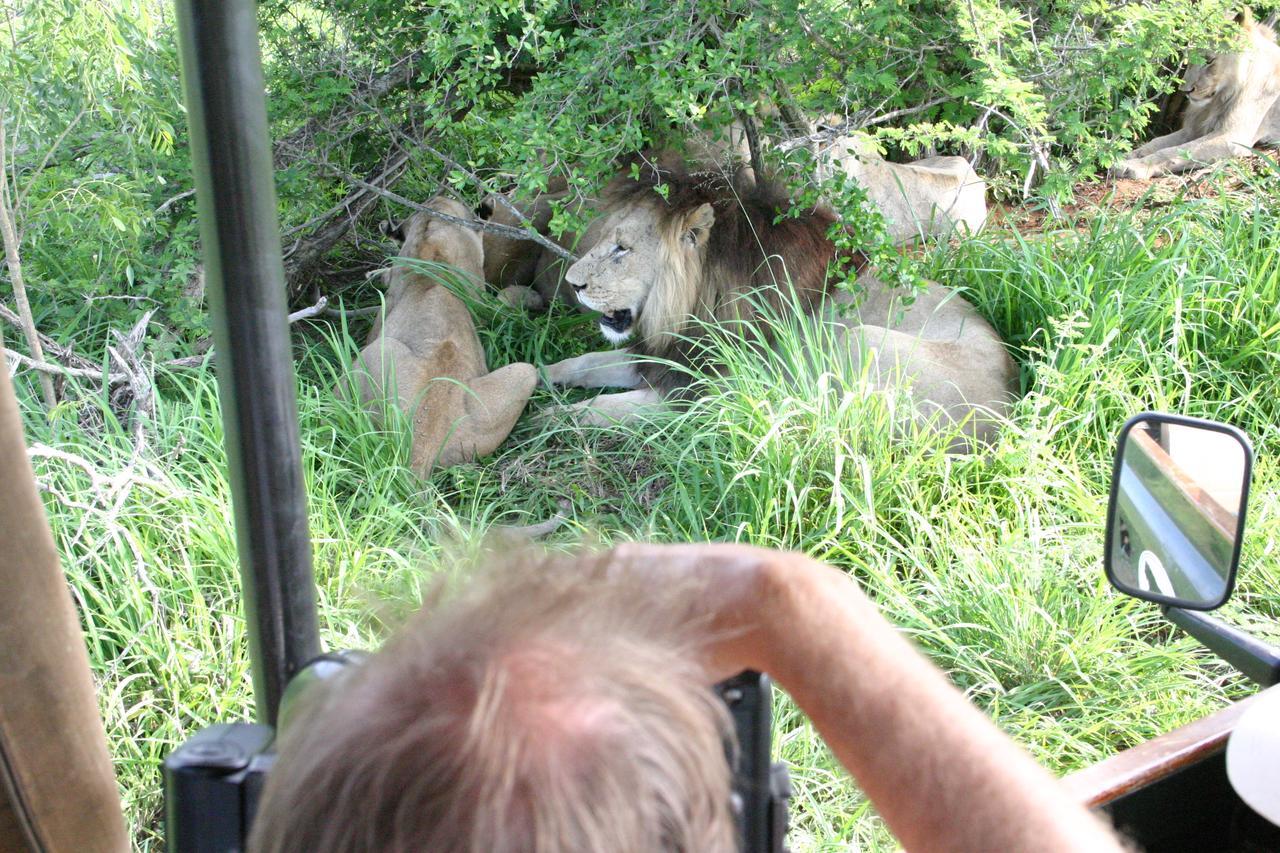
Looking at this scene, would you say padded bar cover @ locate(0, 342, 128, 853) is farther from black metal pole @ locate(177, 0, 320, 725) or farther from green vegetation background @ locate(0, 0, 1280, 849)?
green vegetation background @ locate(0, 0, 1280, 849)

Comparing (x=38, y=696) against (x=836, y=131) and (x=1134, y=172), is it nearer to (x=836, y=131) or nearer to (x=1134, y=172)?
(x=836, y=131)

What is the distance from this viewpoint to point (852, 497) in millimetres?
2934

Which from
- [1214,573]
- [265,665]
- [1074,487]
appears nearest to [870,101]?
[1074,487]

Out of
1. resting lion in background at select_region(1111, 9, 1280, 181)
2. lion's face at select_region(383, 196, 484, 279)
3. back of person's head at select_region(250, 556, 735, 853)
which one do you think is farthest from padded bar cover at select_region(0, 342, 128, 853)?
resting lion in background at select_region(1111, 9, 1280, 181)

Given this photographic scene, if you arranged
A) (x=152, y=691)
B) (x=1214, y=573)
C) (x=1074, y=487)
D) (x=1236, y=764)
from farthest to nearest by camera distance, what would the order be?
1. (x=1074, y=487)
2. (x=152, y=691)
3. (x=1214, y=573)
4. (x=1236, y=764)

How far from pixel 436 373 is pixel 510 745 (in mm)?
3303

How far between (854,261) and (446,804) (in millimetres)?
3655

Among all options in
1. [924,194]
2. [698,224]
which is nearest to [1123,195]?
[924,194]

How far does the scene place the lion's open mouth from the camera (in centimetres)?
410

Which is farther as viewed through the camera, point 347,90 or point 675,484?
point 347,90

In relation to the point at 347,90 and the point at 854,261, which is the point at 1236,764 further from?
the point at 347,90

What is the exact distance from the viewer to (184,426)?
313cm

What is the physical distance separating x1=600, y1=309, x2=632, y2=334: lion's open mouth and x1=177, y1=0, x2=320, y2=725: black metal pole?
10.2ft

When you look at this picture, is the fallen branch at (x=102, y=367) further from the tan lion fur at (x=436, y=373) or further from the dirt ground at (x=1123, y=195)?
the dirt ground at (x=1123, y=195)
